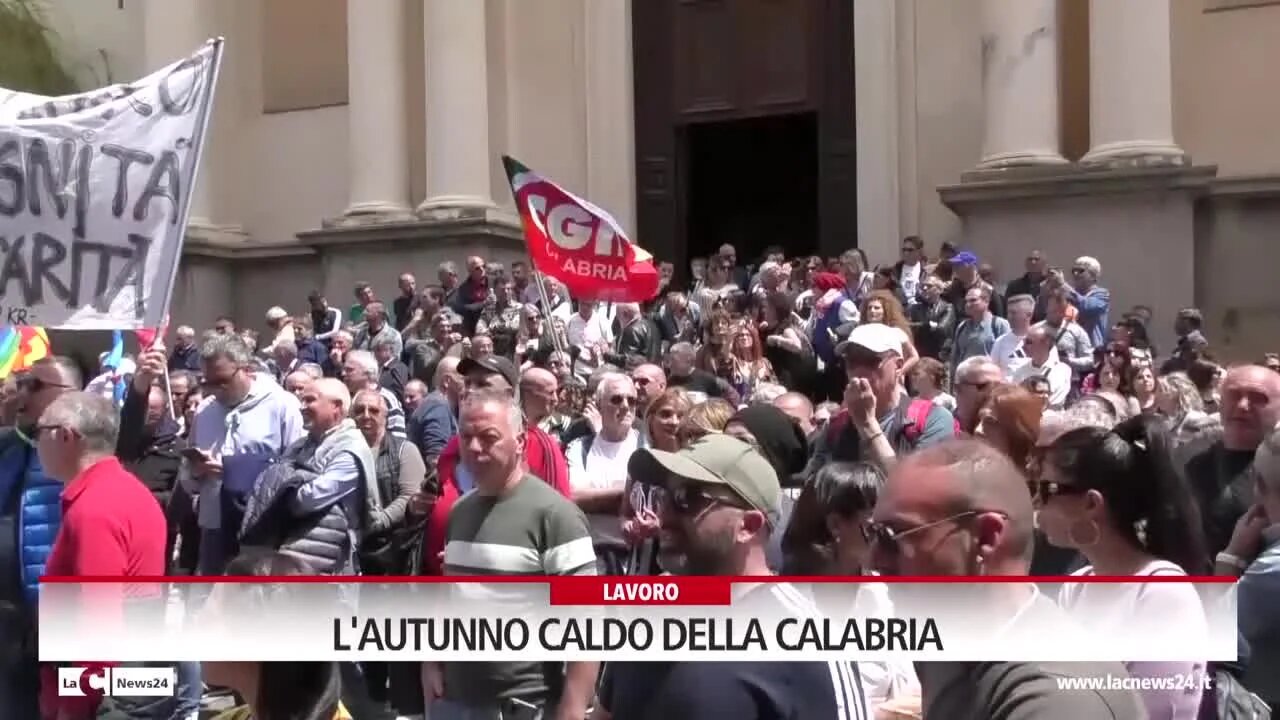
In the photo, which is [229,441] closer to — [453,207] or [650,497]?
[650,497]

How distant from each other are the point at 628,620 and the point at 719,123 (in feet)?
51.9

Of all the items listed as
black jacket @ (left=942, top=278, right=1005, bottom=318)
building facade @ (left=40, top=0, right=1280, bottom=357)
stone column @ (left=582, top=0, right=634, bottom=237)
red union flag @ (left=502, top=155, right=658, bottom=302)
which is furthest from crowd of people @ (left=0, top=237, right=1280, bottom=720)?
stone column @ (left=582, top=0, right=634, bottom=237)

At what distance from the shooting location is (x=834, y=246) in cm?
1891

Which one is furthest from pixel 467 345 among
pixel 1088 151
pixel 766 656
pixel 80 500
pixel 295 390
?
pixel 766 656

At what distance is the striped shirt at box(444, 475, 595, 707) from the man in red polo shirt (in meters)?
0.99

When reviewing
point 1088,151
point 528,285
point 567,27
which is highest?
point 567,27

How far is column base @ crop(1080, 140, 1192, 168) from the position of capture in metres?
15.5

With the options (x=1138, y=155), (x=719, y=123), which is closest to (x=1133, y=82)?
(x=1138, y=155)

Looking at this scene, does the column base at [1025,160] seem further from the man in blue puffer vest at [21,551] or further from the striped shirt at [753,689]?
the striped shirt at [753,689]

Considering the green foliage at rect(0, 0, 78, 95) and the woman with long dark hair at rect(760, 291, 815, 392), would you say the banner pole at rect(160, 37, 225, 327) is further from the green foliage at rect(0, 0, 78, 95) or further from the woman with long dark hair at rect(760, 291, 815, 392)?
the green foliage at rect(0, 0, 78, 95)

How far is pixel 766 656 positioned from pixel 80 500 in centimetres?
267

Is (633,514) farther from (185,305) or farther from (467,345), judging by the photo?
(185,305)

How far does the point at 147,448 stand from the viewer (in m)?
8.70

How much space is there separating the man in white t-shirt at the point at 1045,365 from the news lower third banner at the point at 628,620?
639 cm
